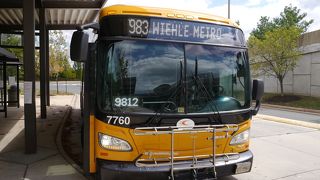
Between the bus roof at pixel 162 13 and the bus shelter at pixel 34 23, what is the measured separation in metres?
2.04

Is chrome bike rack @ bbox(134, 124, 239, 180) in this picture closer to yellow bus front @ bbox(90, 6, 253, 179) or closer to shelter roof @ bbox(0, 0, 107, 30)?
yellow bus front @ bbox(90, 6, 253, 179)

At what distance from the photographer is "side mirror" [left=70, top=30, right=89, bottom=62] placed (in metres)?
4.75

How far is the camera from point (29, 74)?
764cm

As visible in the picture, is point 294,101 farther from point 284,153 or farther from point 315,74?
point 284,153

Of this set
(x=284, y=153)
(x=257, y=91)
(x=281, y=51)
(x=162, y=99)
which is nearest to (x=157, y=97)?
(x=162, y=99)

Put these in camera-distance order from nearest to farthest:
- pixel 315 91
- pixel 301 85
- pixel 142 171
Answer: pixel 142 171 < pixel 315 91 < pixel 301 85

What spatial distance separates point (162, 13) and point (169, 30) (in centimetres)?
27

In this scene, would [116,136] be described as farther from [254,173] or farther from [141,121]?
[254,173]

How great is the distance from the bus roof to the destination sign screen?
63 mm

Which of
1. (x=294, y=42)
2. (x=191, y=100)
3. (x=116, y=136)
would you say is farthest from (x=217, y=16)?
(x=294, y=42)

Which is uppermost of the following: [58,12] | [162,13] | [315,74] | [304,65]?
[58,12]

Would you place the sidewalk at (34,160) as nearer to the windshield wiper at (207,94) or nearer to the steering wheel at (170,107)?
the steering wheel at (170,107)

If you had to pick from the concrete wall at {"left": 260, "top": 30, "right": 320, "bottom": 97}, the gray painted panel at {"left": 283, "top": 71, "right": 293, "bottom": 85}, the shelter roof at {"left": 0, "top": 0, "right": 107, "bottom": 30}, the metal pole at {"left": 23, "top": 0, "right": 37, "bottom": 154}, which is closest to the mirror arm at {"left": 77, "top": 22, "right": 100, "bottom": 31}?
the metal pole at {"left": 23, "top": 0, "right": 37, "bottom": 154}

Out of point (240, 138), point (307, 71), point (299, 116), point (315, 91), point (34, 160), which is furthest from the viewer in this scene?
point (307, 71)
